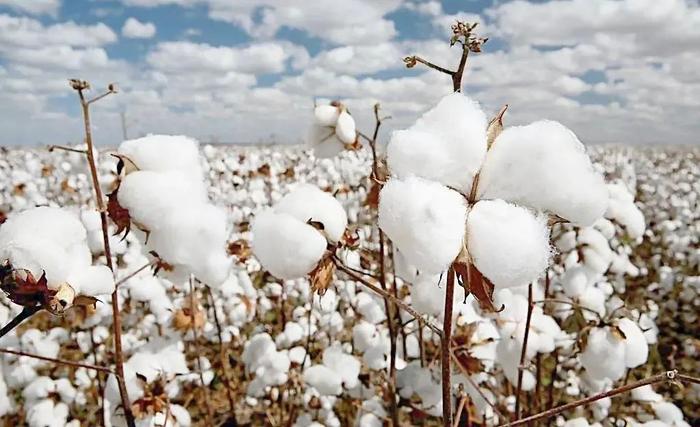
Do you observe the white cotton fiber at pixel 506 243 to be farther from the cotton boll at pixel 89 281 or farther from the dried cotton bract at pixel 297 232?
the cotton boll at pixel 89 281

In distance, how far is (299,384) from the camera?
2844 millimetres

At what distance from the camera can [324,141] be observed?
7.00ft

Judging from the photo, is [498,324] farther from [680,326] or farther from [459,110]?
[680,326]

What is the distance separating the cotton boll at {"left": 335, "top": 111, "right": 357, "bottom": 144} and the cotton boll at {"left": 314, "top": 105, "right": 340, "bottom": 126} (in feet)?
0.05

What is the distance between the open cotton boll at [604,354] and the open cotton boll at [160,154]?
1.26 meters

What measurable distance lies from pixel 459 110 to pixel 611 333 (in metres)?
1.23

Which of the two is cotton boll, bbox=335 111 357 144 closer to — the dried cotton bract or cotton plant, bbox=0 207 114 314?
the dried cotton bract

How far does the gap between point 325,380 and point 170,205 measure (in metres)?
1.47

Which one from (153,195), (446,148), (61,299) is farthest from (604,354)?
(61,299)

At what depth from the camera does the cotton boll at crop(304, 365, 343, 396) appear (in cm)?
242

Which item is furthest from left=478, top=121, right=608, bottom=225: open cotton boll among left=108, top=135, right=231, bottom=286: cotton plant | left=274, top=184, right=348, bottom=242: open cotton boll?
left=108, top=135, right=231, bottom=286: cotton plant

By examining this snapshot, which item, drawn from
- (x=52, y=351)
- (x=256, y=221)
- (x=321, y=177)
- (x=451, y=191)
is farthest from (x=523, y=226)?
(x=321, y=177)

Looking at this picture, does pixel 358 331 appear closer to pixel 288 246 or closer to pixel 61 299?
pixel 288 246

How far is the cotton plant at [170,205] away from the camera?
44.4 inches
